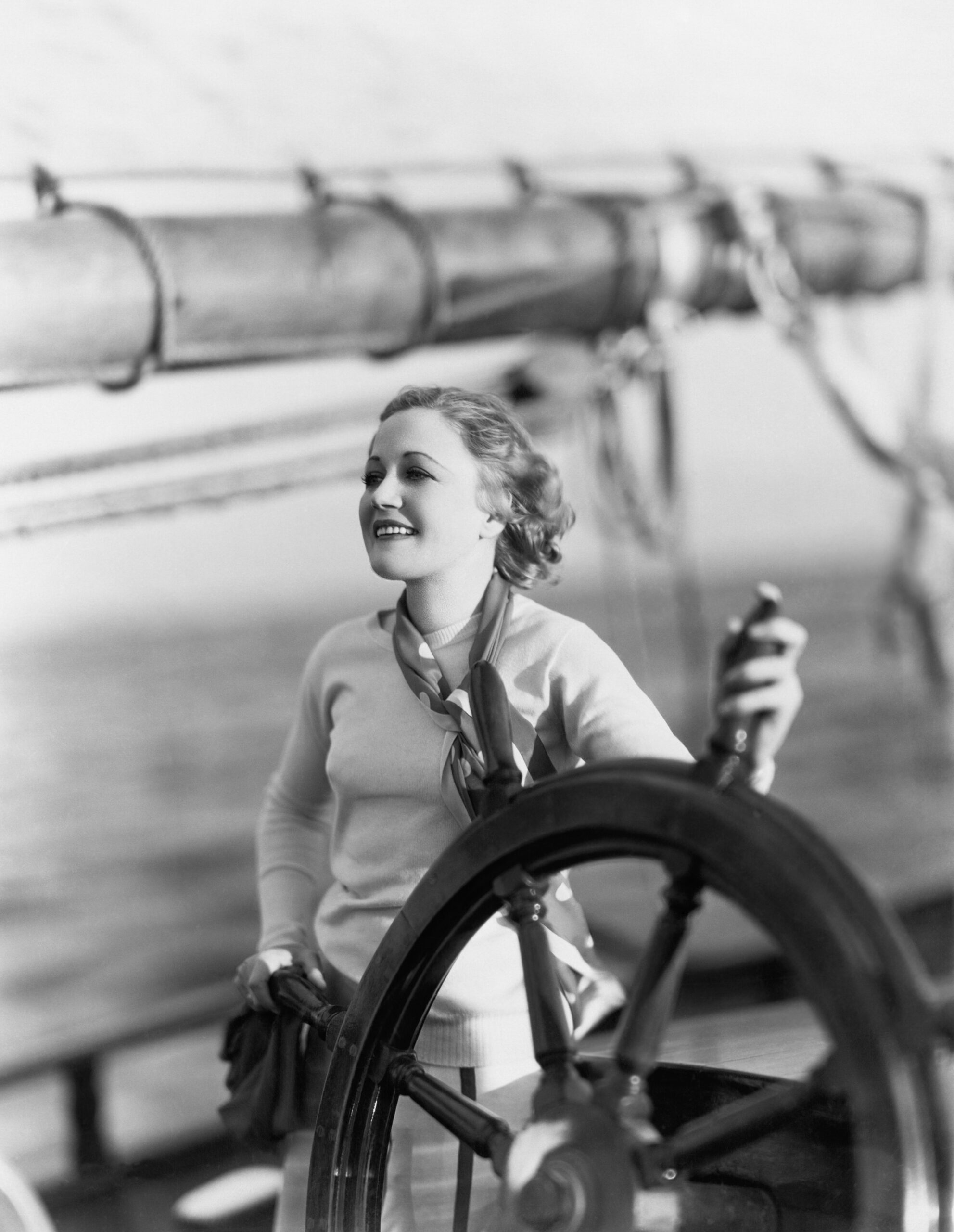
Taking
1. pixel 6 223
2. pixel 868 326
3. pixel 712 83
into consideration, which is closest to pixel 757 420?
pixel 868 326

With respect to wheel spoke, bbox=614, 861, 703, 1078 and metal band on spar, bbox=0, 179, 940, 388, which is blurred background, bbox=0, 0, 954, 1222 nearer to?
metal band on spar, bbox=0, 179, 940, 388

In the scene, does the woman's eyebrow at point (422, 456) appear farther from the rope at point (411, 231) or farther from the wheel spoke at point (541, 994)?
the rope at point (411, 231)

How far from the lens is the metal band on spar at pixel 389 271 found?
126cm

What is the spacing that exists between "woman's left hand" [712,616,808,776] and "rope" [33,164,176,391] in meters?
0.72

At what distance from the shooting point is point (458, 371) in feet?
6.12

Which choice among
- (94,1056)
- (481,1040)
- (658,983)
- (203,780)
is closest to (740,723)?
(658,983)

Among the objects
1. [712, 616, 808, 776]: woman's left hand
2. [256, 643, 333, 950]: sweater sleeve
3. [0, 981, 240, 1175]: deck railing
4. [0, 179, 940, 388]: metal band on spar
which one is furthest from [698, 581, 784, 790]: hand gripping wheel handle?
[0, 981, 240, 1175]: deck railing

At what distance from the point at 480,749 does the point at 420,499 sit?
18 cm

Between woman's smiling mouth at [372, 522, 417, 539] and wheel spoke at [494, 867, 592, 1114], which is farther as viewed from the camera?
woman's smiling mouth at [372, 522, 417, 539]

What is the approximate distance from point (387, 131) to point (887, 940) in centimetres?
126

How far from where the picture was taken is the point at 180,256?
4.34 feet

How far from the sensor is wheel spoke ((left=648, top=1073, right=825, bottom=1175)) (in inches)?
29.1

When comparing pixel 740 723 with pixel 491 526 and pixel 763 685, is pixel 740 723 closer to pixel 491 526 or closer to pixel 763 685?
pixel 763 685

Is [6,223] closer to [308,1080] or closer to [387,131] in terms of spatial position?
[387,131]
